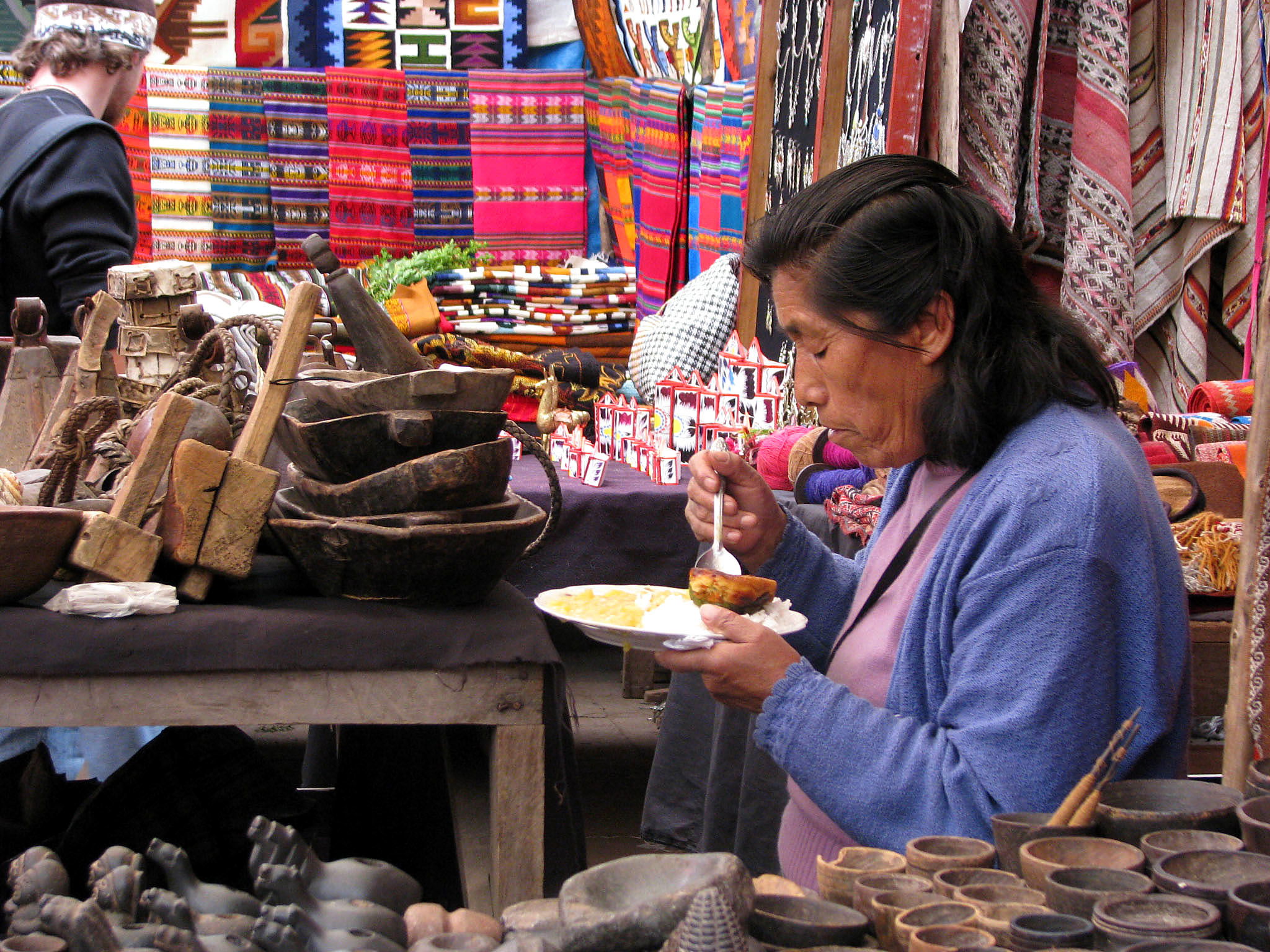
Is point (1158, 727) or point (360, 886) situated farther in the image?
point (1158, 727)

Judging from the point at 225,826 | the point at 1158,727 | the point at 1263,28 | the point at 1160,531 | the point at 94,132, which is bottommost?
the point at 225,826

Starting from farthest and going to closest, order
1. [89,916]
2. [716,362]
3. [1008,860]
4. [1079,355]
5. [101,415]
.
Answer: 1. [716,362]
2. [101,415]
3. [1079,355]
4. [1008,860]
5. [89,916]

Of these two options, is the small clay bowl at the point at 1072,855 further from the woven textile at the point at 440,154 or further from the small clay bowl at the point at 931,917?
the woven textile at the point at 440,154

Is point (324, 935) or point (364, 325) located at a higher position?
point (364, 325)

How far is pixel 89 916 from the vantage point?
1.00m

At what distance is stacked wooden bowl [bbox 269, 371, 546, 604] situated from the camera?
6.15ft

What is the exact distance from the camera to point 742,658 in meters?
1.62

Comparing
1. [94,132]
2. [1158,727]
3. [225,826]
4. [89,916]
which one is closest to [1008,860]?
[1158,727]

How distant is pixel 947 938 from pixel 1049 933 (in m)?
0.07

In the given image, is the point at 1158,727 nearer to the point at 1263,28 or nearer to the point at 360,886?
the point at 360,886

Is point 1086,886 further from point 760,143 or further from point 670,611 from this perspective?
point 760,143

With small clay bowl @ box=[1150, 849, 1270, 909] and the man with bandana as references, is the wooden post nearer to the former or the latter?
small clay bowl @ box=[1150, 849, 1270, 909]

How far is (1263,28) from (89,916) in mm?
4003

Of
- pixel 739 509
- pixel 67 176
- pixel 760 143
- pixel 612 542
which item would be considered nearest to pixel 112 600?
pixel 739 509
